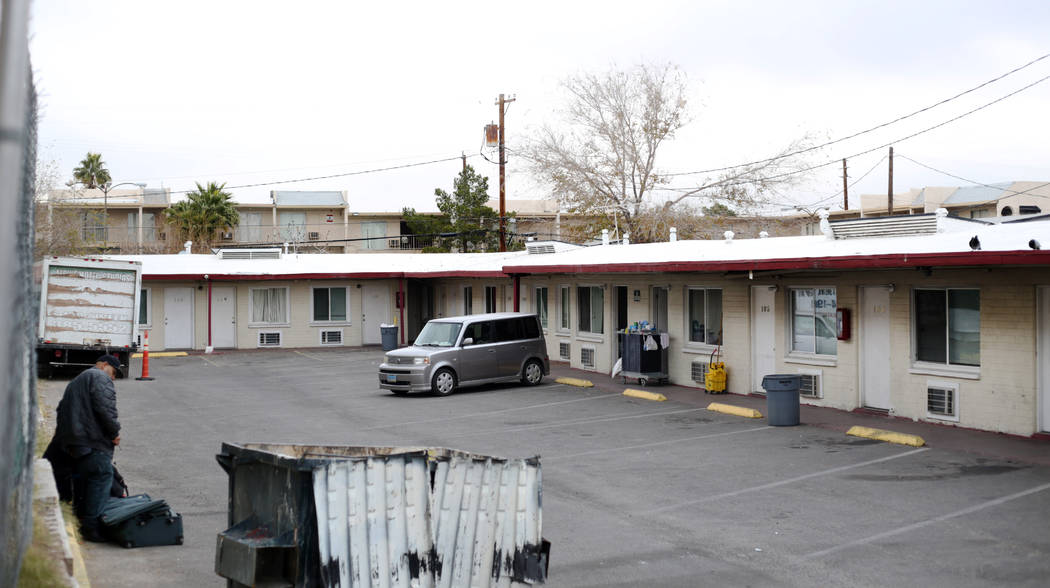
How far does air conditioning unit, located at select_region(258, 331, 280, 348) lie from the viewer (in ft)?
123

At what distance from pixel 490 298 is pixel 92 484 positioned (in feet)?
87.5

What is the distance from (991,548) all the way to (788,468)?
13.6ft

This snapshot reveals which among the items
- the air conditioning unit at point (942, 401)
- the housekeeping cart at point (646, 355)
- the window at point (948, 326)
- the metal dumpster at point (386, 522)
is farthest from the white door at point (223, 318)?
the metal dumpster at point (386, 522)

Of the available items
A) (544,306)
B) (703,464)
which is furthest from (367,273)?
(703,464)

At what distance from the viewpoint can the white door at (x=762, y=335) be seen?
20.4 metres

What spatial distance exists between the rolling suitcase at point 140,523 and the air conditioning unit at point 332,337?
2920 centimetres

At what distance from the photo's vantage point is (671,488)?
39.1ft

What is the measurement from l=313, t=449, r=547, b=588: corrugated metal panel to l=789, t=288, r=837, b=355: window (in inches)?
538

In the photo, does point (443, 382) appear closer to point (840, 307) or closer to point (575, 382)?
point (575, 382)

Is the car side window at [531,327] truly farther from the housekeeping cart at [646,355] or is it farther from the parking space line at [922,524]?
the parking space line at [922,524]

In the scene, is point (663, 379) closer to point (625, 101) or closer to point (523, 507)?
point (523, 507)

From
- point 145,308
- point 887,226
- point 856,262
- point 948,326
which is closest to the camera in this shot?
point 856,262

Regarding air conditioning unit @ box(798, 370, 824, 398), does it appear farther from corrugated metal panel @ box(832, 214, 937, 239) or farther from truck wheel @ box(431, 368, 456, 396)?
truck wheel @ box(431, 368, 456, 396)

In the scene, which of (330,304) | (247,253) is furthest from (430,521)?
(247,253)
